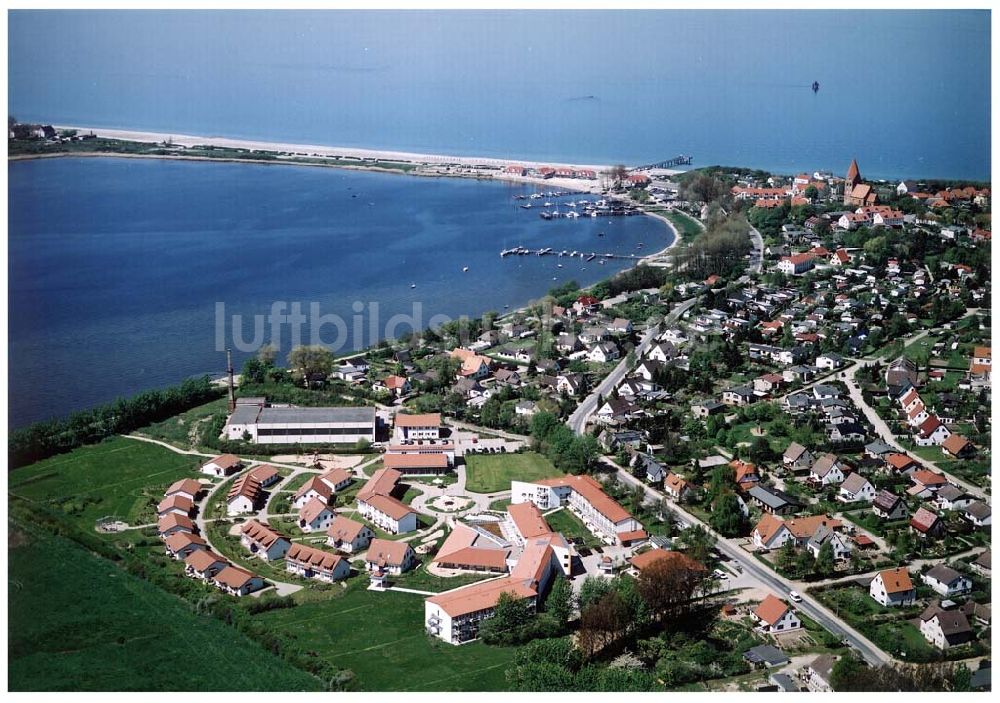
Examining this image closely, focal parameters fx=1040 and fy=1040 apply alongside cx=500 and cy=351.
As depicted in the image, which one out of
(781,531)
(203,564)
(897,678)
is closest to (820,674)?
(897,678)

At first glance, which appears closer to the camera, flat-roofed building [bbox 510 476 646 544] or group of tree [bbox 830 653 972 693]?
group of tree [bbox 830 653 972 693]

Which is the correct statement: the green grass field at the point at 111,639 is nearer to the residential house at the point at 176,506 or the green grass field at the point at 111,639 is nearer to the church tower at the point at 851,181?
the residential house at the point at 176,506

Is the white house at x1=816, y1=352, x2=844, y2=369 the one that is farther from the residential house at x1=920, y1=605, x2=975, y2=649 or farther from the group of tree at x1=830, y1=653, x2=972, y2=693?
the group of tree at x1=830, y1=653, x2=972, y2=693

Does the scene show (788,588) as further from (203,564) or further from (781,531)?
(203,564)

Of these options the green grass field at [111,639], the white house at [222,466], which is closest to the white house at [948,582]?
the green grass field at [111,639]

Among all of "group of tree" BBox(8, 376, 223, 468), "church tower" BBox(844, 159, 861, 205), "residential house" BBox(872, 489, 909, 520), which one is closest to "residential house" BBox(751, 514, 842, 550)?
"residential house" BBox(872, 489, 909, 520)
